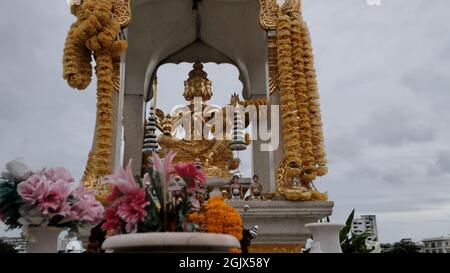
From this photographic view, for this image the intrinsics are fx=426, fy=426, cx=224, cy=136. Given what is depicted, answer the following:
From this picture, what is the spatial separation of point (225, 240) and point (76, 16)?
6595 mm

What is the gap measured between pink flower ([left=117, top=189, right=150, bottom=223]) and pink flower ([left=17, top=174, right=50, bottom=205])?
0.63 metres

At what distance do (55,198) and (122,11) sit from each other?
574cm

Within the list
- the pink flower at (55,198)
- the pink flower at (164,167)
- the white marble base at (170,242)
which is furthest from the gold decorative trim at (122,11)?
the white marble base at (170,242)

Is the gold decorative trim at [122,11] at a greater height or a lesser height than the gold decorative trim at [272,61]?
greater

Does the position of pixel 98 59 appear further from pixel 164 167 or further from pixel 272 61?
pixel 164 167

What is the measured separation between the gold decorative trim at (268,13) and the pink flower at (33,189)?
6.13 metres

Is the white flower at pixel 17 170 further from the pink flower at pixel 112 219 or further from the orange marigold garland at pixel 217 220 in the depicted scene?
the orange marigold garland at pixel 217 220

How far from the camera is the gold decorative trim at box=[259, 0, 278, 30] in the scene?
8219 millimetres

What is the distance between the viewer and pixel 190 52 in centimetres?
1162

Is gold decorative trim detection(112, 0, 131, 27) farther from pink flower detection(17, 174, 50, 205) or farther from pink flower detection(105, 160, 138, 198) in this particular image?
pink flower detection(105, 160, 138, 198)

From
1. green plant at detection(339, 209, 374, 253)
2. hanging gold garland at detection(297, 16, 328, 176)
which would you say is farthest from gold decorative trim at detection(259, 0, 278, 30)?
green plant at detection(339, 209, 374, 253)

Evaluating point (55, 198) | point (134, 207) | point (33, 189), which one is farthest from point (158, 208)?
point (33, 189)

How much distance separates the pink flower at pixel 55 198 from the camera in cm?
294

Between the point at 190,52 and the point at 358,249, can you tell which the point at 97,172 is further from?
the point at 190,52
